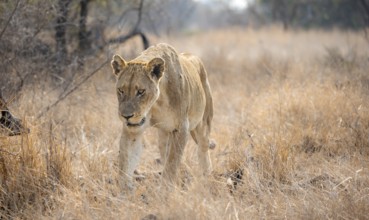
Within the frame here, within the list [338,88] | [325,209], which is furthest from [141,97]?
[338,88]

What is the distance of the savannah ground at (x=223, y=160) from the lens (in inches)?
172

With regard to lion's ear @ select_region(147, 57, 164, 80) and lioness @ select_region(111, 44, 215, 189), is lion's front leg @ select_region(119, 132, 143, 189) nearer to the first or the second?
lioness @ select_region(111, 44, 215, 189)

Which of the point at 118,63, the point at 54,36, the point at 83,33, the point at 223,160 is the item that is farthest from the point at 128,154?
the point at 83,33

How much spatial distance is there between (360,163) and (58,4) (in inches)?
181

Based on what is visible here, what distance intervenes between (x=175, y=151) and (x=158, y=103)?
0.46 meters

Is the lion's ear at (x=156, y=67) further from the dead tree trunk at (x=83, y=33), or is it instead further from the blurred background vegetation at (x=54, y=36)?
the dead tree trunk at (x=83, y=33)

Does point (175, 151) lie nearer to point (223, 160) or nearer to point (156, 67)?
point (156, 67)

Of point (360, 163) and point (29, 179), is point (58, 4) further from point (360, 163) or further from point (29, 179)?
point (360, 163)

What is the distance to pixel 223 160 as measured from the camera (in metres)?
6.13

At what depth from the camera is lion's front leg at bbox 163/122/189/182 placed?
5.06m

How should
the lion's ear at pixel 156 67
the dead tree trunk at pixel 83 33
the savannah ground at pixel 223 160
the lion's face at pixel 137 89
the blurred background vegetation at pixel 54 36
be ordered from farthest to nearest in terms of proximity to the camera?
the dead tree trunk at pixel 83 33, the blurred background vegetation at pixel 54 36, the lion's ear at pixel 156 67, the lion's face at pixel 137 89, the savannah ground at pixel 223 160

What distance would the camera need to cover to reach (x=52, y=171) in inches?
200

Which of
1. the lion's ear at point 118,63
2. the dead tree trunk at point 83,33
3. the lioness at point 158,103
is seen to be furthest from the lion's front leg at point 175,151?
the dead tree trunk at point 83,33

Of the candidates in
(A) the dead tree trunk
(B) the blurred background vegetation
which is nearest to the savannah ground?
(B) the blurred background vegetation
